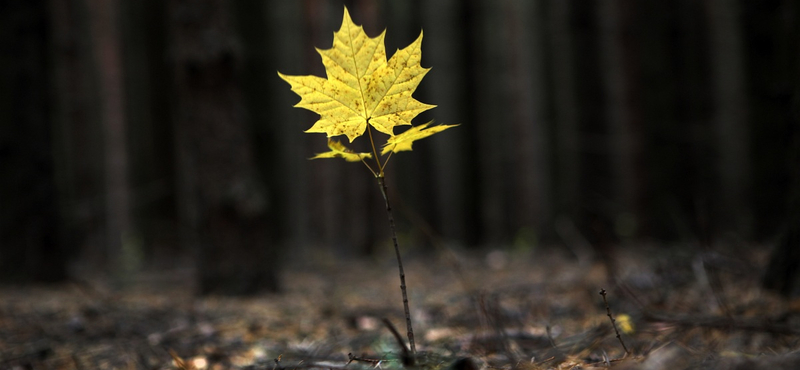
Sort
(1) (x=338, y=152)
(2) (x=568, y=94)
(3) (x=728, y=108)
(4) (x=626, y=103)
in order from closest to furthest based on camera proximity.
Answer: (1) (x=338, y=152)
(4) (x=626, y=103)
(2) (x=568, y=94)
(3) (x=728, y=108)

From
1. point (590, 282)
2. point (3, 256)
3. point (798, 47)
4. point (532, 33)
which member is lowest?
point (590, 282)

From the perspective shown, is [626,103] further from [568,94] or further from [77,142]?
[77,142]

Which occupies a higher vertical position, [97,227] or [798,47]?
[798,47]

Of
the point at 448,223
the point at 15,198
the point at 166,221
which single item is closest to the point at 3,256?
the point at 15,198

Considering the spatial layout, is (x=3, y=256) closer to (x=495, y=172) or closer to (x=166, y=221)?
(x=166, y=221)

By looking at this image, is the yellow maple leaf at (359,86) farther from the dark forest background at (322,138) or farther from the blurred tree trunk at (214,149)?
the blurred tree trunk at (214,149)

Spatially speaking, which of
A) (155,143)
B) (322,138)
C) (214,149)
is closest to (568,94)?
(322,138)

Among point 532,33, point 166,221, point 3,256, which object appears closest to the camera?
point 3,256

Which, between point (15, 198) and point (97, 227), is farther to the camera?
point (97, 227)
